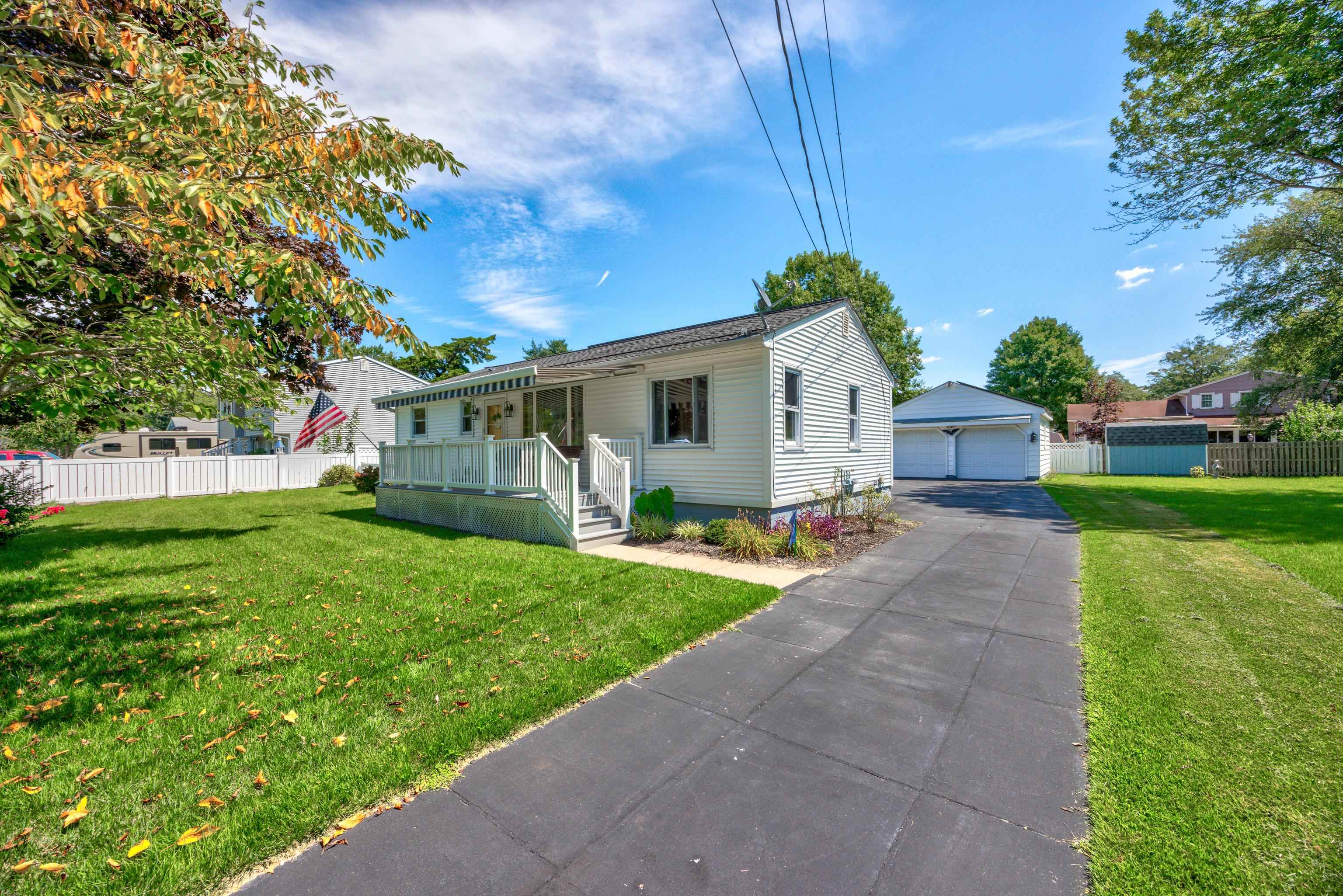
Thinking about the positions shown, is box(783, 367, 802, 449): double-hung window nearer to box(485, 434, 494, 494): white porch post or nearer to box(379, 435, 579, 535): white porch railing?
box(379, 435, 579, 535): white porch railing

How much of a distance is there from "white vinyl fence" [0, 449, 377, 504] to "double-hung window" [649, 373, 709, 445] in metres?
15.8

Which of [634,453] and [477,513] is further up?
[634,453]

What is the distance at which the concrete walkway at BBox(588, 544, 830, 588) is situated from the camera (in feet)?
22.0

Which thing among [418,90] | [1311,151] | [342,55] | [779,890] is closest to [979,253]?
[1311,151]

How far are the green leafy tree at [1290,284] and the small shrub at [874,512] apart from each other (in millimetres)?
15658

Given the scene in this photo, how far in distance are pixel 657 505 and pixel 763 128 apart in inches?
252

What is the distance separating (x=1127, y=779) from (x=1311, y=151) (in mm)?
18940

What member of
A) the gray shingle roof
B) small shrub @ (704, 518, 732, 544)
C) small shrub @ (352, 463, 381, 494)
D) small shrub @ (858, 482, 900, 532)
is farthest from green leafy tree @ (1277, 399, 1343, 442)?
small shrub @ (352, 463, 381, 494)

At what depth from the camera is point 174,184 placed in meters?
2.92

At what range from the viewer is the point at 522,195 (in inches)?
429

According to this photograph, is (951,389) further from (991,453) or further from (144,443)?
(144,443)

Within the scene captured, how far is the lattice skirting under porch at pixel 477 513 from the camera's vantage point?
9070 mm

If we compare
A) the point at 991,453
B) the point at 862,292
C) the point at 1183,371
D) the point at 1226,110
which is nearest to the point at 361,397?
the point at 862,292

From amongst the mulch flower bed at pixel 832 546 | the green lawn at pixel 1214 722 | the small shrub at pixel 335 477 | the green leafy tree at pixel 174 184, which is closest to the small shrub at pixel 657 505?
the mulch flower bed at pixel 832 546
